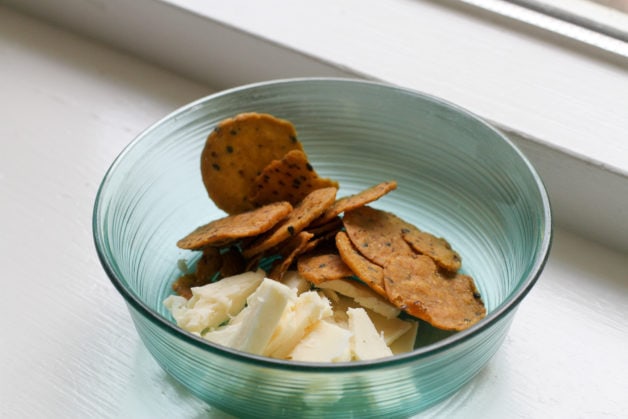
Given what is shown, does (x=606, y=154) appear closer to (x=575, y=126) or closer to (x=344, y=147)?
(x=575, y=126)

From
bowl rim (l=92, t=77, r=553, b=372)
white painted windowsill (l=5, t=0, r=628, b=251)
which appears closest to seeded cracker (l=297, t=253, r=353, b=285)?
bowl rim (l=92, t=77, r=553, b=372)

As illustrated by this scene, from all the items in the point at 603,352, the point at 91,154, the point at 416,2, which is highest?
the point at 416,2

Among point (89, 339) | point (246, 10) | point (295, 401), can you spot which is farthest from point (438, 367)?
point (246, 10)

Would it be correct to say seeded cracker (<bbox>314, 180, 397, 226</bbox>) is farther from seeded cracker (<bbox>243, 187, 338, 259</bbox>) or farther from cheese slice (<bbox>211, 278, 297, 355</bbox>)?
cheese slice (<bbox>211, 278, 297, 355</bbox>)

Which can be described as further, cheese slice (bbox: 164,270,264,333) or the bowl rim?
cheese slice (bbox: 164,270,264,333)

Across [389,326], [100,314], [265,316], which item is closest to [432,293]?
[389,326]

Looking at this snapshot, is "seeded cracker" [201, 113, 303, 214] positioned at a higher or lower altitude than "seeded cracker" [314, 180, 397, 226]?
higher
